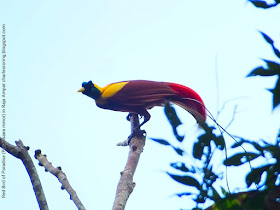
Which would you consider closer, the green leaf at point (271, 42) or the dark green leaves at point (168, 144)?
the green leaf at point (271, 42)

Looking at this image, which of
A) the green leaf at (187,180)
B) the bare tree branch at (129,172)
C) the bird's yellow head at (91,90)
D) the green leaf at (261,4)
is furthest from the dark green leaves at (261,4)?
the bird's yellow head at (91,90)

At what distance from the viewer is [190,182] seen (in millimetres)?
1420

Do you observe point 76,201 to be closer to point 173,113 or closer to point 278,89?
point 173,113

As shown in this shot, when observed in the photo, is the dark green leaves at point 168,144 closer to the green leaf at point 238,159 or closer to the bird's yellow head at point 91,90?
the green leaf at point 238,159

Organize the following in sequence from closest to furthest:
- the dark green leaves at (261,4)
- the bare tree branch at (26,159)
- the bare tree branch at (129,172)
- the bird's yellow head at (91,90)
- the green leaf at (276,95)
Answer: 1. the green leaf at (276,95)
2. the dark green leaves at (261,4)
3. the bare tree branch at (26,159)
4. the bare tree branch at (129,172)
5. the bird's yellow head at (91,90)

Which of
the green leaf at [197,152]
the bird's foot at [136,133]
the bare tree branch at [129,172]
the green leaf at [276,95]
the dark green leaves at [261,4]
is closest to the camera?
the green leaf at [276,95]

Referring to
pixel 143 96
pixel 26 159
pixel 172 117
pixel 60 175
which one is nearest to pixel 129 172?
pixel 60 175

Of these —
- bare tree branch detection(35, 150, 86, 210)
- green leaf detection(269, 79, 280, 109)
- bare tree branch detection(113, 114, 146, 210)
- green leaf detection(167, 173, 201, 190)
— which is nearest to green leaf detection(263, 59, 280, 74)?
green leaf detection(269, 79, 280, 109)

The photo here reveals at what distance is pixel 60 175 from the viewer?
2229 millimetres

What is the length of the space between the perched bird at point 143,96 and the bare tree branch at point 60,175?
0.95m

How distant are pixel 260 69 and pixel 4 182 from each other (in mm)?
1998

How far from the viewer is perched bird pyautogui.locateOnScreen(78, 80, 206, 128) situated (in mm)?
3203

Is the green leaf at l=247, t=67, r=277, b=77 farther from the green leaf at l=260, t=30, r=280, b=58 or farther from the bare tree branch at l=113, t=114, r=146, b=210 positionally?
the bare tree branch at l=113, t=114, r=146, b=210

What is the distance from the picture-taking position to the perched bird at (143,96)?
320 cm
